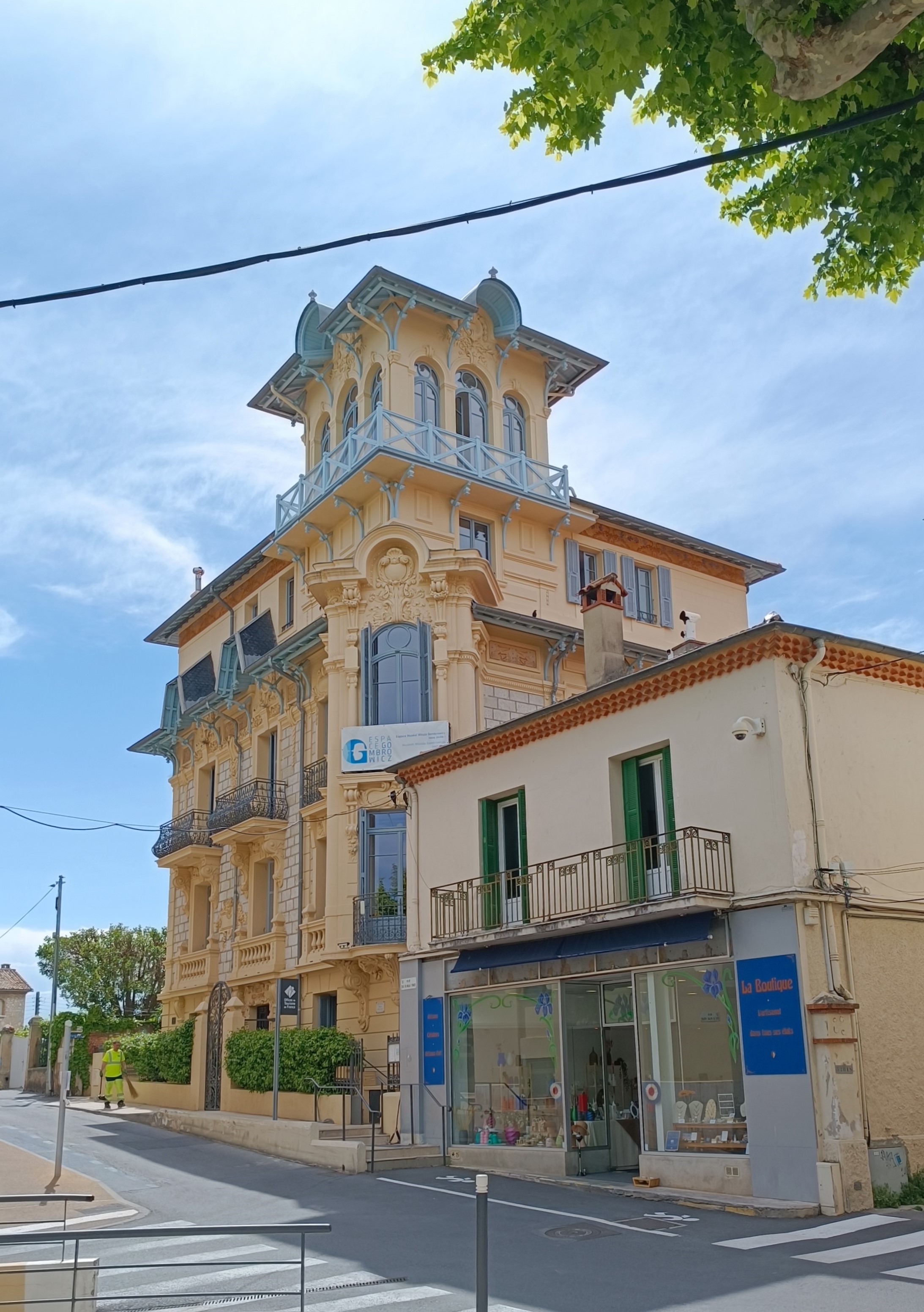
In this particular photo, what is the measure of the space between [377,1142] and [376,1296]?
11.7 m

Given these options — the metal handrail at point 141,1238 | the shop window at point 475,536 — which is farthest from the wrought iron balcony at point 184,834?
the metal handrail at point 141,1238

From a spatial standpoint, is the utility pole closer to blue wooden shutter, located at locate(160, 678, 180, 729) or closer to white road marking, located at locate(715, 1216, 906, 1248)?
blue wooden shutter, located at locate(160, 678, 180, 729)

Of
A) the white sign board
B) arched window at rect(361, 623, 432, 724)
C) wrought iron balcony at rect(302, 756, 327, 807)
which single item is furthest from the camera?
wrought iron balcony at rect(302, 756, 327, 807)

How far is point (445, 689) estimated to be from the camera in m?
Result: 27.3

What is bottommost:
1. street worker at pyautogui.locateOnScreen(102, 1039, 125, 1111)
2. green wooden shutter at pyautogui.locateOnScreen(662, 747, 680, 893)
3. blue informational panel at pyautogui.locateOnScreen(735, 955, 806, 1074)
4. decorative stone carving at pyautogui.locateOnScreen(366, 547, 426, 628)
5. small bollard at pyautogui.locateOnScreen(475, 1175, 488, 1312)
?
small bollard at pyautogui.locateOnScreen(475, 1175, 488, 1312)

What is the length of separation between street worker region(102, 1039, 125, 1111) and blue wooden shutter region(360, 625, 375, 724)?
12.8 meters

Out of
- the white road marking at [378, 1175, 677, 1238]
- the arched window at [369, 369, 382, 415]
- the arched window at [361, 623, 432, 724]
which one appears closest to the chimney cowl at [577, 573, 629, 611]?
the arched window at [361, 623, 432, 724]

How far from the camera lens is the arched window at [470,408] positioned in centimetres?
3086

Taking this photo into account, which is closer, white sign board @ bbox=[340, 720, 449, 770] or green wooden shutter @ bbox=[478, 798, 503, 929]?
green wooden shutter @ bbox=[478, 798, 503, 929]

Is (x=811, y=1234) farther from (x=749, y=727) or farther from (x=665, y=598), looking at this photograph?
(x=665, y=598)

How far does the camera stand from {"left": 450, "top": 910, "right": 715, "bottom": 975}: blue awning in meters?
16.4

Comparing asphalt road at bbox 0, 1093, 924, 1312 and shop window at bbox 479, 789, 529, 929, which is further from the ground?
shop window at bbox 479, 789, 529, 929

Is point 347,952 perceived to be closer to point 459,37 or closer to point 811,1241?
point 811,1241

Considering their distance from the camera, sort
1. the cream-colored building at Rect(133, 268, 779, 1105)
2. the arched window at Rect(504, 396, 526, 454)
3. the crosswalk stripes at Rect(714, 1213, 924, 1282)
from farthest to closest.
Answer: the arched window at Rect(504, 396, 526, 454) → the cream-colored building at Rect(133, 268, 779, 1105) → the crosswalk stripes at Rect(714, 1213, 924, 1282)
